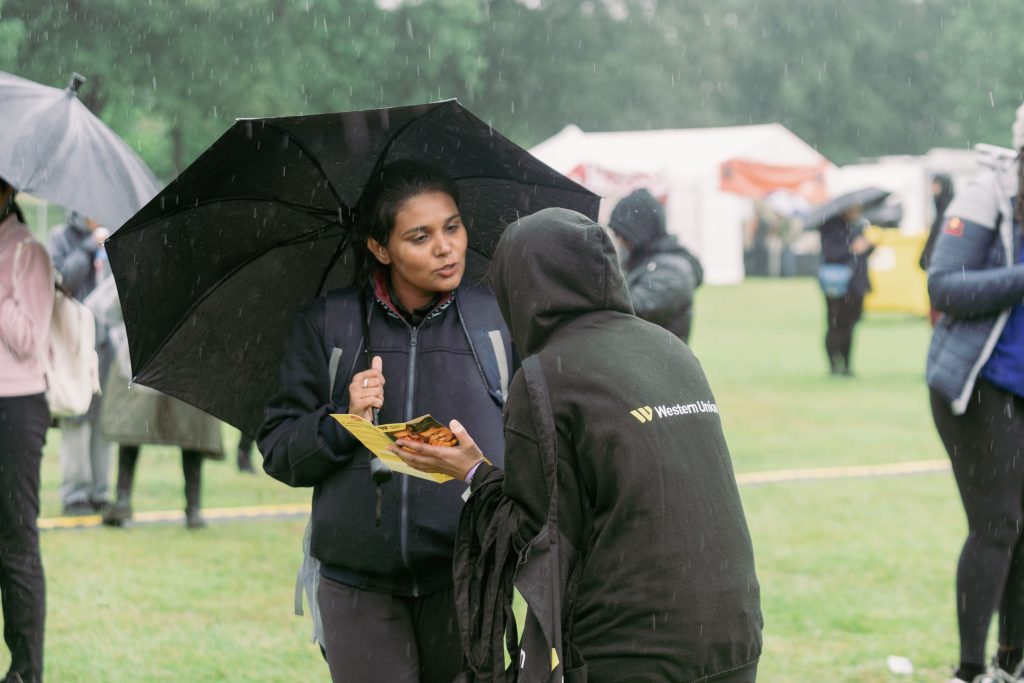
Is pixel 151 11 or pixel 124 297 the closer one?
pixel 124 297

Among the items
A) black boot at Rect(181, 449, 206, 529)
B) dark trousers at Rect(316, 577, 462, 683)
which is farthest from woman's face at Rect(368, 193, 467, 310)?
black boot at Rect(181, 449, 206, 529)

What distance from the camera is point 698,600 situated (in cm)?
282

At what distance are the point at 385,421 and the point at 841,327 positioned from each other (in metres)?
15.1

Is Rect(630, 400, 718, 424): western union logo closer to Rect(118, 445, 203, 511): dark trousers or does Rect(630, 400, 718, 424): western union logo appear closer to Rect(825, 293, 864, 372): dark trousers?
Rect(118, 445, 203, 511): dark trousers

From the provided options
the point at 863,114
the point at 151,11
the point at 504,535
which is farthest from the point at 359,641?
the point at 863,114

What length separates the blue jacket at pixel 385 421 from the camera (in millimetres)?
3529

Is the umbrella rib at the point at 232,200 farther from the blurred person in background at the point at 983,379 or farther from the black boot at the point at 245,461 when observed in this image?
the black boot at the point at 245,461

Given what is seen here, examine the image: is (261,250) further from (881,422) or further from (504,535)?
(881,422)

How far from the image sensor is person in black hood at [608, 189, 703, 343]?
7.90 metres

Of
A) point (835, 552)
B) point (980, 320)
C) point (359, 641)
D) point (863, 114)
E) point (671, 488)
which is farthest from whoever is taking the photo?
point (863, 114)

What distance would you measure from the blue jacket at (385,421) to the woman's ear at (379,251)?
110mm

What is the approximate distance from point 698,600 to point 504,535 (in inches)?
16.7

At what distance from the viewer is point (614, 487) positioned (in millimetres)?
2799

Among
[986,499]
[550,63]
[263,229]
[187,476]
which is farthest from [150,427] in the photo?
[550,63]
